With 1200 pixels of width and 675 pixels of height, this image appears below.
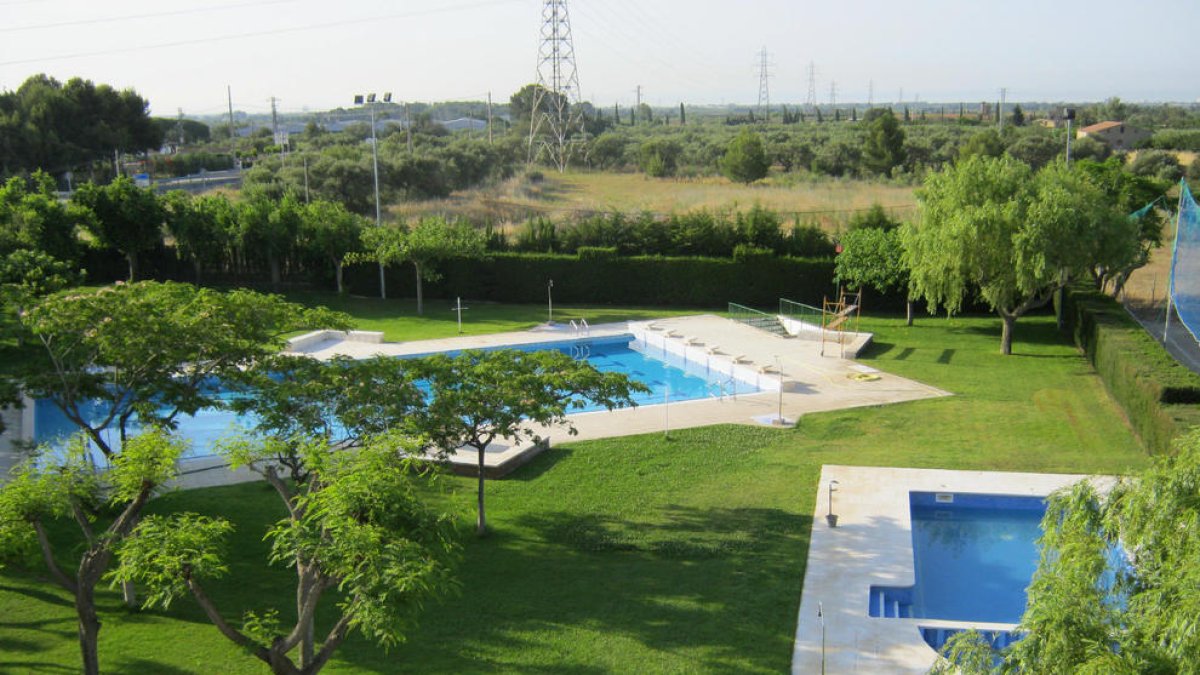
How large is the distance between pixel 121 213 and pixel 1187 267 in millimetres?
31105

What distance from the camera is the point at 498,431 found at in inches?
583

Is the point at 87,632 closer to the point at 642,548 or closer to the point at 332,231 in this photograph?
the point at 642,548

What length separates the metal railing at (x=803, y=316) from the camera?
29.8 meters

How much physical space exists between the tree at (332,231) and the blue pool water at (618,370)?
344 inches

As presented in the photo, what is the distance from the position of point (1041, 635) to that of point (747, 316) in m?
25.0

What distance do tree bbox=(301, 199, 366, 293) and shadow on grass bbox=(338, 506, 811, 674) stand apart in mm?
20498

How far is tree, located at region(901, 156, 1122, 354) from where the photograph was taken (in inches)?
996

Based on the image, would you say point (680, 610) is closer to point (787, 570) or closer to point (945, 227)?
point (787, 570)

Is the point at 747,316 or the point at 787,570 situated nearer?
the point at 787,570

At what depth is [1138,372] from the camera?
65.2 feet

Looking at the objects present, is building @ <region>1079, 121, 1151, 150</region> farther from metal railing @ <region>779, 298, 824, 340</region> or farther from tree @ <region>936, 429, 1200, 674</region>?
tree @ <region>936, 429, 1200, 674</region>

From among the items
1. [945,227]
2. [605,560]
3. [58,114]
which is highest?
[58,114]

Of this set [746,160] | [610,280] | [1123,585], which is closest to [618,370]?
[610,280]

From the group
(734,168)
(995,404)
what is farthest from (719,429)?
(734,168)
